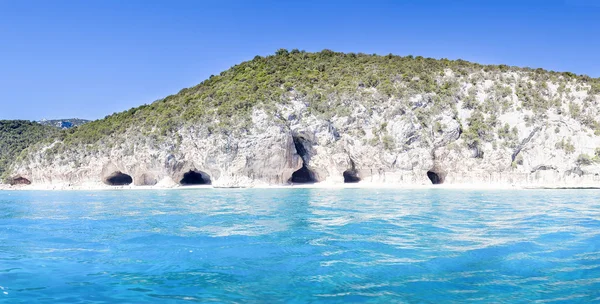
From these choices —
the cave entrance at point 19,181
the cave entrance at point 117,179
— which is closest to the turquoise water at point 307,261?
the cave entrance at point 117,179

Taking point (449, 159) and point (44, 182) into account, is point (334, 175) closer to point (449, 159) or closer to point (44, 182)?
point (449, 159)

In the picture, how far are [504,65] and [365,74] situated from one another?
2056cm

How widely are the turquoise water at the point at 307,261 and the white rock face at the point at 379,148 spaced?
113ft

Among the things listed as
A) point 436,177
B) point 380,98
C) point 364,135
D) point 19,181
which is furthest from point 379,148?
point 19,181

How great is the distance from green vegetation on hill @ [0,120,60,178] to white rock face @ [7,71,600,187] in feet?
120

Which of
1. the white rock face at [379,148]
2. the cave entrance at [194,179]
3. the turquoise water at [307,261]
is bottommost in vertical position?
the turquoise water at [307,261]

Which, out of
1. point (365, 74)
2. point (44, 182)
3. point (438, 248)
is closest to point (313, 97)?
point (365, 74)

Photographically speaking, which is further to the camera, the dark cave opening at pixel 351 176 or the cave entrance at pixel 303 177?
the cave entrance at pixel 303 177

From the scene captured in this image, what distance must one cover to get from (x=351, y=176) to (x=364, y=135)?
577 centimetres

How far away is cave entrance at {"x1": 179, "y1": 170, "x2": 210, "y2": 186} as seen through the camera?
2192 inches

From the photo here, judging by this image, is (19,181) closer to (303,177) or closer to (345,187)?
(303,177)

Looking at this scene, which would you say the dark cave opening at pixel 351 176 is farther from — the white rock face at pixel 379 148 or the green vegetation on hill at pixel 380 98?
the green vegetation on hill at pixel 380 98

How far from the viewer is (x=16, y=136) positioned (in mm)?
84938

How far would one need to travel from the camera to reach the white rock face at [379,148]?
157ft
